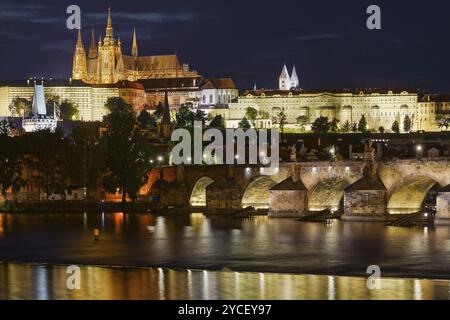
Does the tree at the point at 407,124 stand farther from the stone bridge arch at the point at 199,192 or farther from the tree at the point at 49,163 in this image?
the stone bridge arch at the point at 199,192

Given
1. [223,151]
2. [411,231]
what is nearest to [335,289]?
[411,231]

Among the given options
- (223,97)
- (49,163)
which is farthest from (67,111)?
(49,163)

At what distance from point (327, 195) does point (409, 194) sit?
6.07 meters

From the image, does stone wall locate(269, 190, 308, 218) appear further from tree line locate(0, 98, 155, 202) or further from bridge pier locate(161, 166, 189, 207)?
tree line locate(0, 98, 155, 202)

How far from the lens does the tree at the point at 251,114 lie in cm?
16362

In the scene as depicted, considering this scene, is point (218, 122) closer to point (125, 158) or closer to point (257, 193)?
point (125, 158)

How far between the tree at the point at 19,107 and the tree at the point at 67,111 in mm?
4837

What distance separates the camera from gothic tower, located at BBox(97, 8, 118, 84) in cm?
19625

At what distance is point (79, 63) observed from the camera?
19650cm

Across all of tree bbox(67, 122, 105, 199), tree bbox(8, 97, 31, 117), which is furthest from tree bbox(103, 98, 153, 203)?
tree bbox(8, 97, 31, 117)
